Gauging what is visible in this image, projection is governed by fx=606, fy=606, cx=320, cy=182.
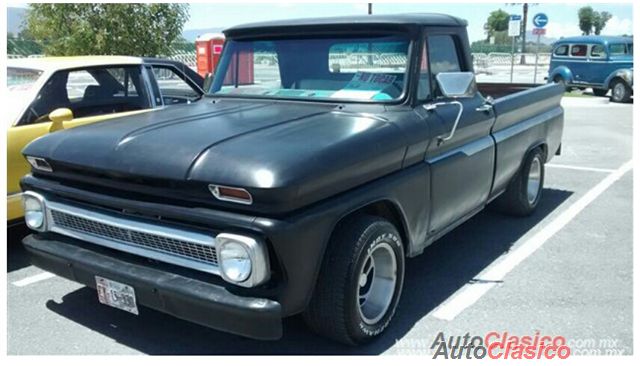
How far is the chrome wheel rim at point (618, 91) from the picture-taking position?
17.5 m

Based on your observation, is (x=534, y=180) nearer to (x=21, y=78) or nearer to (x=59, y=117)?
(x=59, y=117)

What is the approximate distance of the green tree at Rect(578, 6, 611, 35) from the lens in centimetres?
8238

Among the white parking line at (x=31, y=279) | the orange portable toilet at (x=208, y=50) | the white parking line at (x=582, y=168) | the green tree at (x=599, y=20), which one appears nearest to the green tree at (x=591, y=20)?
the green tree at (x=599, y=20)

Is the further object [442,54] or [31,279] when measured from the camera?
[31,279]

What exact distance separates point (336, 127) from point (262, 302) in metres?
1.10

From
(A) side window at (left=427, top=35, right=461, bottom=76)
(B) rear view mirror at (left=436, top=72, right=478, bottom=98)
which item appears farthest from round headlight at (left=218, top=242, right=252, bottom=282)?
(A) side window at (left=427, top=35, right=461, bottom=76)

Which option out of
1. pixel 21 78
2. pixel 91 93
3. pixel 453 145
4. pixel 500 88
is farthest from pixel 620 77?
pixel 21 78

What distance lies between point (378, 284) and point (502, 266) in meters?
1.47

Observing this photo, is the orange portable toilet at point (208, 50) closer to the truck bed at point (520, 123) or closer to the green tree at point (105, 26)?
the green tree at point (105, 26)

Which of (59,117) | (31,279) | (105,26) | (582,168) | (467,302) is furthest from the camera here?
(105,26)

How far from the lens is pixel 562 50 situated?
65.8 feet

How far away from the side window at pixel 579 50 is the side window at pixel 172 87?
1624 centimetres

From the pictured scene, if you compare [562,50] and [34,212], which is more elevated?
[562,50]

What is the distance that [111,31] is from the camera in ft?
33.0
